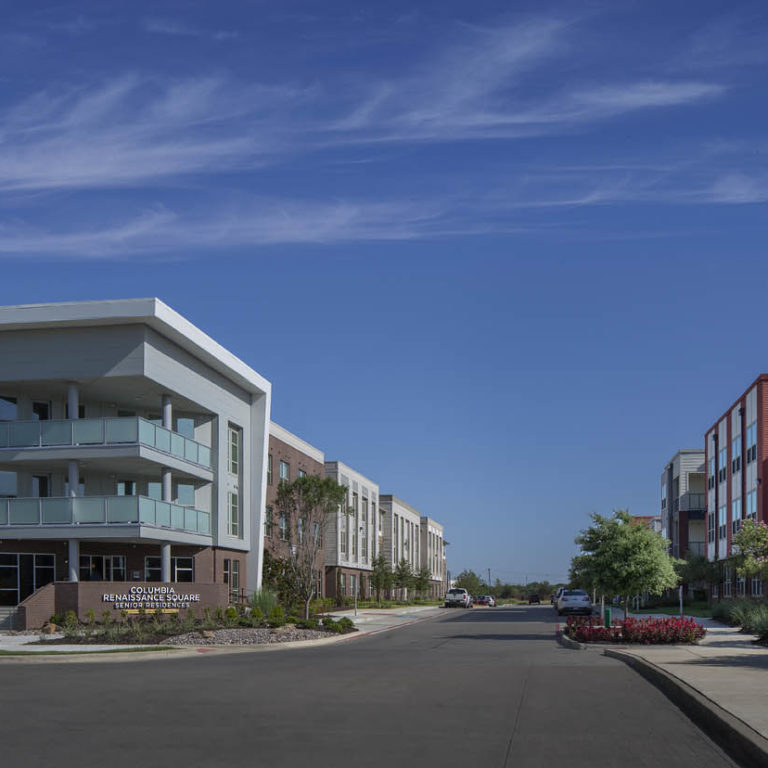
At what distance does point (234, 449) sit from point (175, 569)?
7.42m

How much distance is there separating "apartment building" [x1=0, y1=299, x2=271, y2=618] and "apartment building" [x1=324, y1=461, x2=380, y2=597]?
72.4 ft

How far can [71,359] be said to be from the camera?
125ft

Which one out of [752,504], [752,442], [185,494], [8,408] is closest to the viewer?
[8,408]

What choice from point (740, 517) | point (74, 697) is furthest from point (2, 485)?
point (740, 517)

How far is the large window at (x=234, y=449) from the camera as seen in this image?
49906mm

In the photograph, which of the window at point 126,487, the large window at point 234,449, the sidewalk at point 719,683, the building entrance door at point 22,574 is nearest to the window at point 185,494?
the window at point 126,487

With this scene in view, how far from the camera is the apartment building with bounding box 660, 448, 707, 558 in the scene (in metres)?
84.9

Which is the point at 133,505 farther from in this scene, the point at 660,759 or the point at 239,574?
the point at 660,759

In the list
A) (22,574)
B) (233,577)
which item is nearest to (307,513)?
(233,577)

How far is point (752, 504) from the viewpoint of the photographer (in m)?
60.3

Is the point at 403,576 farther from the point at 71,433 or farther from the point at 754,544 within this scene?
the point at 754,544

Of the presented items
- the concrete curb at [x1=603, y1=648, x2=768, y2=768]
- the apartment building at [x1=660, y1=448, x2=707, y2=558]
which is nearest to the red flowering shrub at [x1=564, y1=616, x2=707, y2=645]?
the concrete curb at [x1=603, y1=648, x2=768, y2=768]

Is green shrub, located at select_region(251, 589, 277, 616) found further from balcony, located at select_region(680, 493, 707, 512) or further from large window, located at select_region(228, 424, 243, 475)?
balcony, located at select_region(680, 493, 707, 512)

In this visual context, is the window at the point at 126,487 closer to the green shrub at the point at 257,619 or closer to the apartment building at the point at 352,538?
the green shrub at the point at 257,619
